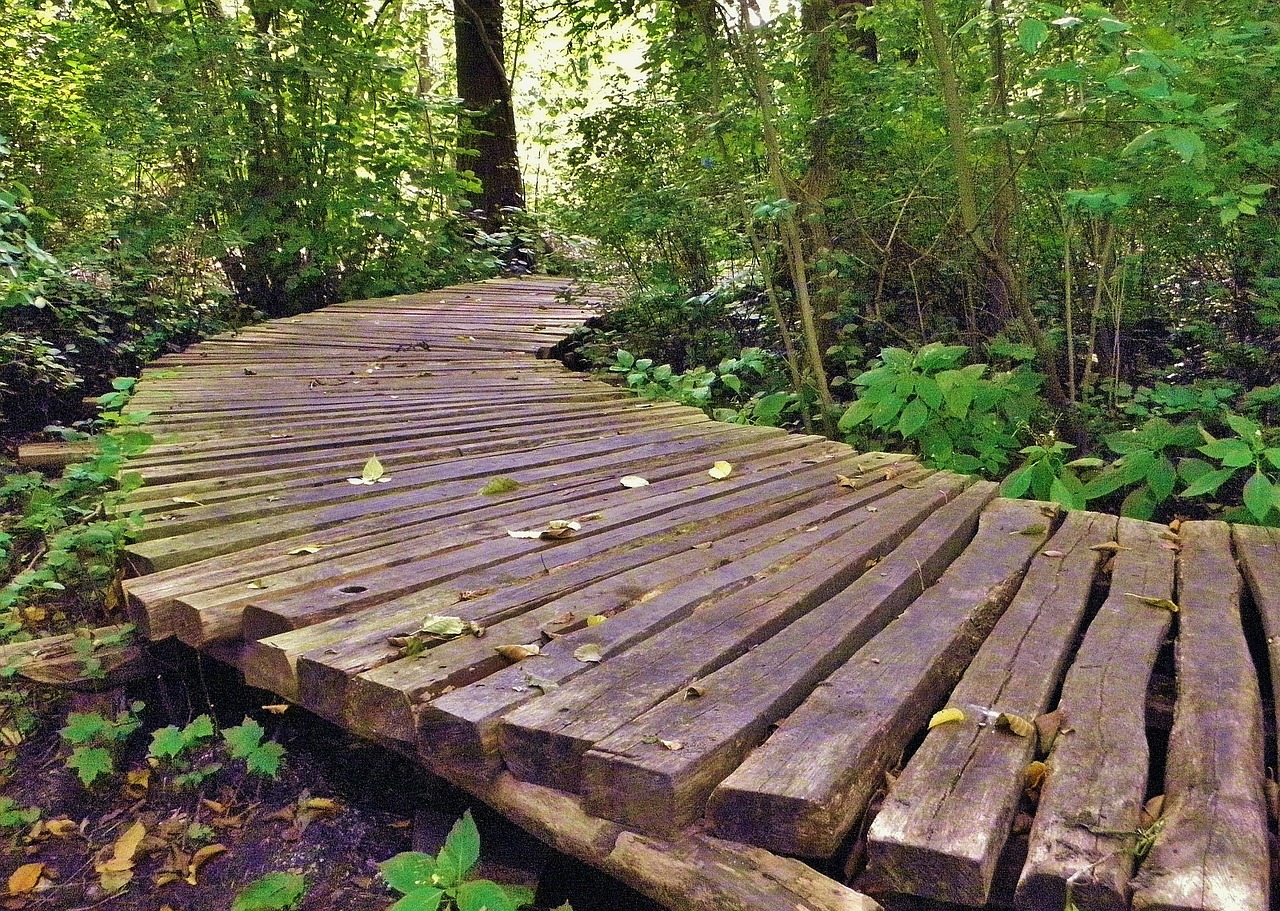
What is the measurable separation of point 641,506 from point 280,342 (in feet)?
15.5

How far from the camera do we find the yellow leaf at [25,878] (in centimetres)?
254

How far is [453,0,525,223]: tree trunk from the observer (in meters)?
13.0

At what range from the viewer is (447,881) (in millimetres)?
1907

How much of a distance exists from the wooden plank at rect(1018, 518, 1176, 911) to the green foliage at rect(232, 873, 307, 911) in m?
1.80

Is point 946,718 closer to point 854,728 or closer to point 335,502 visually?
point 854,728

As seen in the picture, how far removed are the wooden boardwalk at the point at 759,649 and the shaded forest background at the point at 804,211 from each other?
1.19 metres

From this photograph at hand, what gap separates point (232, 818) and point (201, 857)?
0.55 ft

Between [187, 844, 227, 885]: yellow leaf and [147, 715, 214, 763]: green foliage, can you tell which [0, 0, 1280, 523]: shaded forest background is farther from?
[187, 844, 227, 885]: yellow leaf

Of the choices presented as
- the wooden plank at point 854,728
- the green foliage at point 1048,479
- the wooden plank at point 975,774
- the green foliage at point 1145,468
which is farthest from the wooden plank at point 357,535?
the wooden plank at point 975,774

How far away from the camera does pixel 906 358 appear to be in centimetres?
482

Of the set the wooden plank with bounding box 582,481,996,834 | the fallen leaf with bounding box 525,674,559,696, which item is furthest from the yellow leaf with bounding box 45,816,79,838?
the wooden plank with bounding box 582,481,996,834

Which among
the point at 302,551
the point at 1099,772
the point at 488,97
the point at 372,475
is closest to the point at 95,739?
the point at 302,551

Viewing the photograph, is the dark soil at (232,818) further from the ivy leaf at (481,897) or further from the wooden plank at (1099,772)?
the wooden plank at (1099,772)

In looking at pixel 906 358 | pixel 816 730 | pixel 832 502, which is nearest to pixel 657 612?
pixel 816 730
